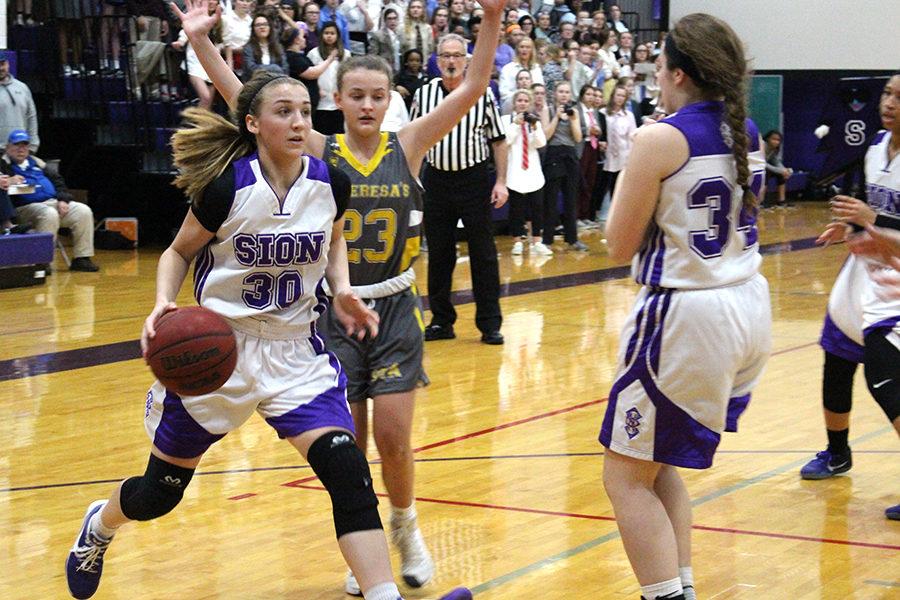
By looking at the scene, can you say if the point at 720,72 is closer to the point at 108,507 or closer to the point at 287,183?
the point at 287,183

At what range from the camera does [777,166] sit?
73.8ft

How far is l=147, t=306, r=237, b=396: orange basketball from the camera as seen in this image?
3.56 meters

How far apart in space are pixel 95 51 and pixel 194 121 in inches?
482

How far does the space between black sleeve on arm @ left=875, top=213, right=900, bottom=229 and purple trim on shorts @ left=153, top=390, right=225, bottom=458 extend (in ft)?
8.88

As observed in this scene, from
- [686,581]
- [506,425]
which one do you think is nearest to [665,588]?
[686,581]

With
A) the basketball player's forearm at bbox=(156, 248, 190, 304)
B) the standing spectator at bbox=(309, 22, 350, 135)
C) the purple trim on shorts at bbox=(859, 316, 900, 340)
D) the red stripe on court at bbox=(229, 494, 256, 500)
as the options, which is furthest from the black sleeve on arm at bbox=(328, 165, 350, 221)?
the standing spectator at bbox=(309, 22, 350, 135)

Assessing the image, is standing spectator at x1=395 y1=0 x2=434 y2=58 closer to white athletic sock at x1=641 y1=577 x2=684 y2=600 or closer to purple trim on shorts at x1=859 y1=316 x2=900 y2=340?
Result: purple trim on shorts at x1=859 y1=316 x2=900 y2=340

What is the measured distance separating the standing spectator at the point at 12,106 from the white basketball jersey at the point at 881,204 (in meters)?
10.1

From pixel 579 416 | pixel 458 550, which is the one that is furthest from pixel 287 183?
pixel 579 416

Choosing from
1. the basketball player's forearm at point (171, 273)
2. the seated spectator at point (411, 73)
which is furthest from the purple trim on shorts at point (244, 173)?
the seated spectator at point (411, 73)

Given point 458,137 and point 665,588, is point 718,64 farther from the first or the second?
point 458,137

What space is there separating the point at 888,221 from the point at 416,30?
11.5m

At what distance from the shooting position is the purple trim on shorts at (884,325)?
493cm

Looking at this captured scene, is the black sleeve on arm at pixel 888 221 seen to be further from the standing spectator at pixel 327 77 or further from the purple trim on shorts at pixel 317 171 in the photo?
the standing spectator at pixel 327 77
